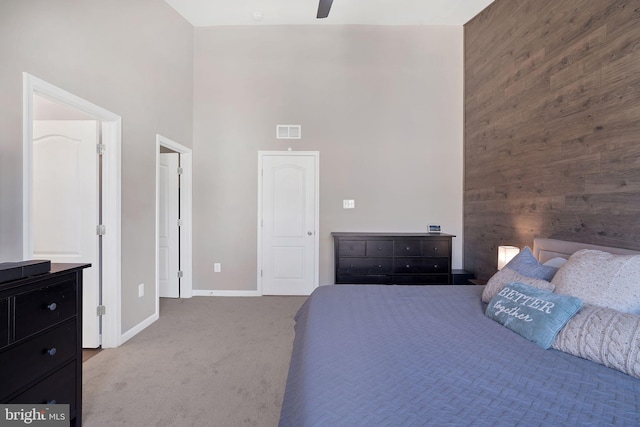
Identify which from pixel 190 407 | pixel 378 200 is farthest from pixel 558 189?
pixel 190 407

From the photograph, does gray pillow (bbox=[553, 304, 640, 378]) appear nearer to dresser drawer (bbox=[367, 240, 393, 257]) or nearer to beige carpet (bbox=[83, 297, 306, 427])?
beige carpet (bbox=[83, 297, 306, 427])

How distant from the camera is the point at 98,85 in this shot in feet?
7.28

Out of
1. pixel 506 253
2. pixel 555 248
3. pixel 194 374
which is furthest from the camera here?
pixel 506 253

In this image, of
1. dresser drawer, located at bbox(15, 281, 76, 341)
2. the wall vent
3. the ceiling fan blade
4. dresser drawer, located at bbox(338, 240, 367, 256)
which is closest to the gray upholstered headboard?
dresser drawer, located at bbox(338, 240, 367, 256)

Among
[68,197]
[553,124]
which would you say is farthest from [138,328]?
[553,124]

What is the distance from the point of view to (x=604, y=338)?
1.04m

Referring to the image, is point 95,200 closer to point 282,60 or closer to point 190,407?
point 190,407

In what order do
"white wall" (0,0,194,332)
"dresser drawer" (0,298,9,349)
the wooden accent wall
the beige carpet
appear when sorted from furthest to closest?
the wooden accent wall → the beige carpet → "white wall" (0,0,194,332) → "dresser drawer" (0,298,9,349)

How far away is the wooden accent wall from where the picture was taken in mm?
1811

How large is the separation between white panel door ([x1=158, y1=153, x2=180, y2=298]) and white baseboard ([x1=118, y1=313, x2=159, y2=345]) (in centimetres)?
83

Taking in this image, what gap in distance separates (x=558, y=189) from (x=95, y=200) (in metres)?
4.00

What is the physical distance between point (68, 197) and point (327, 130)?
2.93 meters

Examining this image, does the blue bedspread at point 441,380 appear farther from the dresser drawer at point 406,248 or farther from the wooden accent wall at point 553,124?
the dresser drawer at point 406,248

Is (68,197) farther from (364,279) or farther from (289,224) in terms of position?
(364,279)
